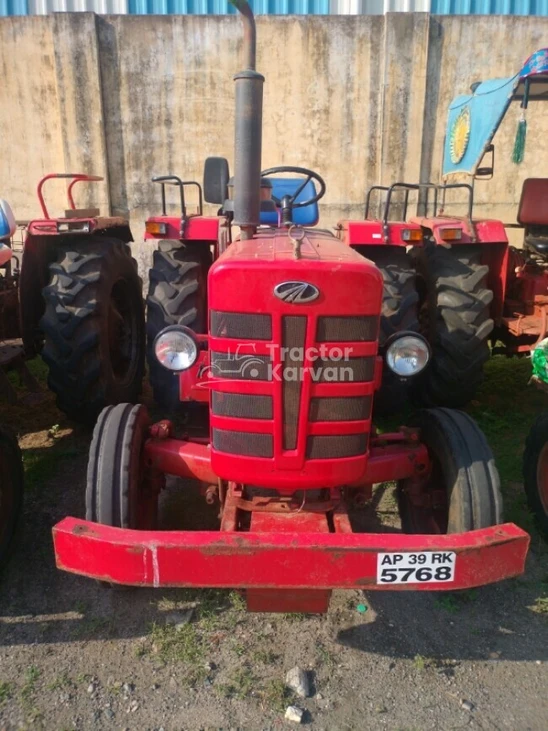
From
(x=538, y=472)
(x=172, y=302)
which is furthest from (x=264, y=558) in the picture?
(x=172, y=302)

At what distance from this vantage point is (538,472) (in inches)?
121

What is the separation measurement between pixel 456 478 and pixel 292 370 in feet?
2.69

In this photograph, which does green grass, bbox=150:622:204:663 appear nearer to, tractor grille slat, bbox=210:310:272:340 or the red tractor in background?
the red tractor in background

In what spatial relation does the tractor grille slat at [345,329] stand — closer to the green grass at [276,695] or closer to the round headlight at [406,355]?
the round headlight at [406,355]

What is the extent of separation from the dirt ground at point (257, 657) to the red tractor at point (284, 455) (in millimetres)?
302

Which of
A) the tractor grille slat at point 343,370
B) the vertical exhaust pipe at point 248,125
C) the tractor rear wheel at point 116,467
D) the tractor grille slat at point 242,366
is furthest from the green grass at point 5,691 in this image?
the vertical exhaust pipe at point 248,125

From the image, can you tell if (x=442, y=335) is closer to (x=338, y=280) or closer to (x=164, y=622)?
(x=338, y=280)

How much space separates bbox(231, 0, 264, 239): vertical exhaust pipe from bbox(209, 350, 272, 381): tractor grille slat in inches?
24.9

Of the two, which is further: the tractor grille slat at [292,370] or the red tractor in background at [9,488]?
the red tractor in background at [9,488]

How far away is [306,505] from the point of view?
247 centimetres

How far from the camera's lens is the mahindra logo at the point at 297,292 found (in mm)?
2086

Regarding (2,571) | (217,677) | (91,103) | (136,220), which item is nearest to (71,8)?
(91,103)

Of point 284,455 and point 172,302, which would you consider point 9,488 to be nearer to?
point 172,302

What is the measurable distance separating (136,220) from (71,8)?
12.5ft
